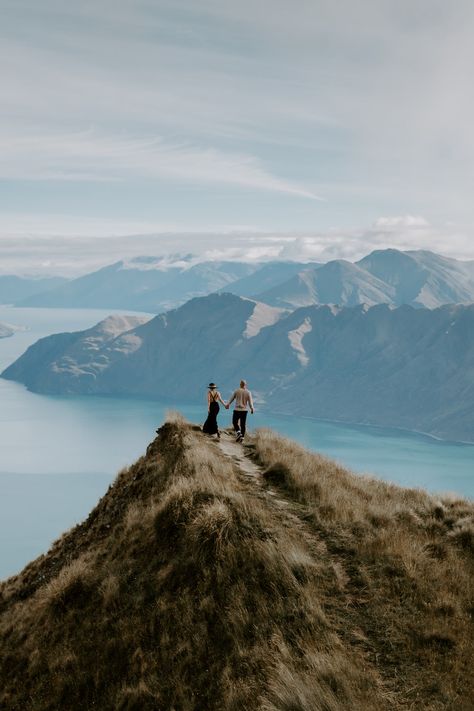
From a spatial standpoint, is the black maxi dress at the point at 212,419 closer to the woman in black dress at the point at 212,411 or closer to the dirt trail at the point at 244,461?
the woman in black dress at the point at 212,411

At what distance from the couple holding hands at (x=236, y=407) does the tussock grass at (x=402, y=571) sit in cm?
383

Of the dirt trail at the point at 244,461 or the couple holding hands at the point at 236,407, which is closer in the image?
the dirt trail at the point at 244,461

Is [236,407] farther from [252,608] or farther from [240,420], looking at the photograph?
[252,608]

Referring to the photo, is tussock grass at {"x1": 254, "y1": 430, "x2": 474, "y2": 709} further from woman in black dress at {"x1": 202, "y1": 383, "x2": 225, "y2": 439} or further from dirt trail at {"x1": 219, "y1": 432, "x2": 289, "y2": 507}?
woman in black dress at {"x1": 202, "y1": 383, "x2": 225, "y2": 439}

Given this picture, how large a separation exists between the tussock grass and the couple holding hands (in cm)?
383

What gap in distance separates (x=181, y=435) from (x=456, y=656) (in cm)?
1317

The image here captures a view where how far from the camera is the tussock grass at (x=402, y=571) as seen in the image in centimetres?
928

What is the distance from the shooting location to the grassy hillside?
930 cm

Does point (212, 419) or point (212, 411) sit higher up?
point (212, 411)

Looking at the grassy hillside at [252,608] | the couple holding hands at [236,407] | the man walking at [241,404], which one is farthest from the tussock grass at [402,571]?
Answer: the man walking at [241,404]

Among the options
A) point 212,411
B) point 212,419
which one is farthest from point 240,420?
point 212,411

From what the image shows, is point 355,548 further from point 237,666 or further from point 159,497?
point 159,497

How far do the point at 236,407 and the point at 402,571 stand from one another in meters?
12.7

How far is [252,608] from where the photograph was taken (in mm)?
11047
